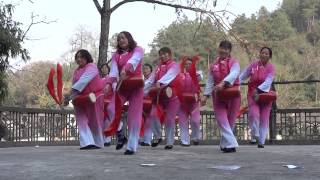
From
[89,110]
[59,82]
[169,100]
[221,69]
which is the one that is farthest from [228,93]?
[59,82]

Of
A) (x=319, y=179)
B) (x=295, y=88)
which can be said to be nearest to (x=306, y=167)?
(x=319, y=179)

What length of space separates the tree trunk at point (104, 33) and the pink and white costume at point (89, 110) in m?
4.98

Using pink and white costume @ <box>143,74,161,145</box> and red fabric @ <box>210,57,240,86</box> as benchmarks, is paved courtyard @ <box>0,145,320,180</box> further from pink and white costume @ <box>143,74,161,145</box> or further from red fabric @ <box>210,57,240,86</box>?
pink and white costume @ <box>143,74,161,145</box>

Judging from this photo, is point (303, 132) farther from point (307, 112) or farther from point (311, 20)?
point (311, 20)

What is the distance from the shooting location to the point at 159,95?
10352mm

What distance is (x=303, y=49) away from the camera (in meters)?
62.2

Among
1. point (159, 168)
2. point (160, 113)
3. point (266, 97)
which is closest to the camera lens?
point (159, 168)

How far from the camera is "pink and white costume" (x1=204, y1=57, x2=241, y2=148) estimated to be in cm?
879

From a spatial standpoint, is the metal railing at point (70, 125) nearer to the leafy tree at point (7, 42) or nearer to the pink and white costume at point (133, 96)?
the leafy tree at point (7, 42)

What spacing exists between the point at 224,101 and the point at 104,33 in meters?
7.04

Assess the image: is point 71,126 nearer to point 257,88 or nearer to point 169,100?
point 169,100

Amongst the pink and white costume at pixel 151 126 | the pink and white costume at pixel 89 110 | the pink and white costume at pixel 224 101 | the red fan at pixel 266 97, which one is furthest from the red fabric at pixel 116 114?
the red fan at pixel 266 97

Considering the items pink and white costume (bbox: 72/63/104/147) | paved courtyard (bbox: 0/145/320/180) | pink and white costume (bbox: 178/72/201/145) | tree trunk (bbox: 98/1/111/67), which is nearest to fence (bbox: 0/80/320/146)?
tree trunk (bbox: 98/1/111/67)

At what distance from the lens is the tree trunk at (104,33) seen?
599 inches
